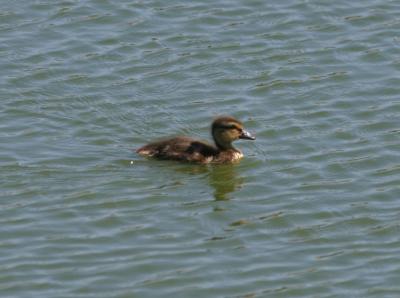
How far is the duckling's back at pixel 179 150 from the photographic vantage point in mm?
13258

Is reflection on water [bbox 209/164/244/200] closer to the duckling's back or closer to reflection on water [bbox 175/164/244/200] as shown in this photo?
reflection on water [bbox 175/164/244/200]

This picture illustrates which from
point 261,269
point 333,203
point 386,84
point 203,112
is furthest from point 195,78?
point 261,269

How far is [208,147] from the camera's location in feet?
44.2

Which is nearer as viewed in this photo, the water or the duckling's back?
the water

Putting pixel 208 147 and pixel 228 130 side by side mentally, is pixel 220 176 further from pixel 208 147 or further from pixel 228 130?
pixel 228 130

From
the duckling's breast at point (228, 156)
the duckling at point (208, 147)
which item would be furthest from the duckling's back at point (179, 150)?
the duckling's breast at point (228, 156)

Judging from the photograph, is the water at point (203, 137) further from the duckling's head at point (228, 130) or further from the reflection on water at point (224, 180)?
the duckling's head at point (228, 130)

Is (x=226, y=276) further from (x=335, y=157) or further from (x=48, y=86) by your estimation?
(x=48, y=86)

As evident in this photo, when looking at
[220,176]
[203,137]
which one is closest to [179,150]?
[220,176]

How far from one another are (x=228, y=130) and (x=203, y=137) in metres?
0.60

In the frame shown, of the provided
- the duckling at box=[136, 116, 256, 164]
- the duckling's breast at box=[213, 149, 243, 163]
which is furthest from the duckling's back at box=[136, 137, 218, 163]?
the duckling's breast at box=[213, 149, 243, 163]

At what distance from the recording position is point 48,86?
47.7 ft

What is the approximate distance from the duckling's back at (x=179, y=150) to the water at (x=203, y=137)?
92 millimetres

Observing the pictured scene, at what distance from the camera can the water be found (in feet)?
36.1
